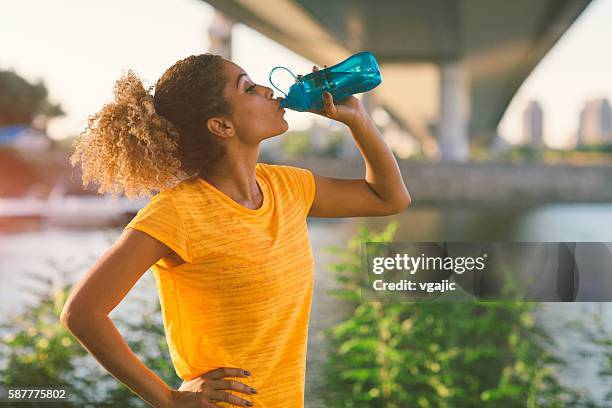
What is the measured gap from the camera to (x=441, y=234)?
12.0 meters

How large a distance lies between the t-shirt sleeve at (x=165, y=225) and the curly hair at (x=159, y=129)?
0.11 m

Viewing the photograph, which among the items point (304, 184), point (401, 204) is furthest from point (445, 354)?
point (304, 184)

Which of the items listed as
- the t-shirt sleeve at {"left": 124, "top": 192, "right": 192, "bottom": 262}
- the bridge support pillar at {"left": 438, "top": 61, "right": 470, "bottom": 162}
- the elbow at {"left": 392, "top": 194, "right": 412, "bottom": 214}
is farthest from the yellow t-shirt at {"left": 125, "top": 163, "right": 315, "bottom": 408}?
the bridge support pillar at {"left": 438, "top": 61, "right": 470, "bottom": 162}

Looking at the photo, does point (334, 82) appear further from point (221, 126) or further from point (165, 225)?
point (165, 225)

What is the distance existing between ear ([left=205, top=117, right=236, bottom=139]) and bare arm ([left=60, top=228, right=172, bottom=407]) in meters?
Answer: 0.21

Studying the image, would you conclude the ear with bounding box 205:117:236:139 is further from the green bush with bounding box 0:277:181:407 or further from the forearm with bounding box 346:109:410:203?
the green bush with bounding box 0:277:181:407

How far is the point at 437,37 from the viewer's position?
53.9 feet

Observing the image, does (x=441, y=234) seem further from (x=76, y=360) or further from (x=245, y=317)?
(x=245, y=317)

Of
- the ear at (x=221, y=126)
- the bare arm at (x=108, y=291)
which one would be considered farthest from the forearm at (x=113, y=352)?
the ear at (x=221, y=126)

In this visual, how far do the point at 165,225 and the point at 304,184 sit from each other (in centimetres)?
30

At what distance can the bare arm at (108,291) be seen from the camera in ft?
4.17

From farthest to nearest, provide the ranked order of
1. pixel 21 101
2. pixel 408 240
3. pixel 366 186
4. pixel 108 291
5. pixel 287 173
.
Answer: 1. pixel 21 101
2. pixel 408 240
3. pixel 366 186
4. pixel 287 173
5. pixel 108 291

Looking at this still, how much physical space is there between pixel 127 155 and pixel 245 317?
0.29 m

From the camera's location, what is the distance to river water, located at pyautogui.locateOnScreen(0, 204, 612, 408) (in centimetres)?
382
